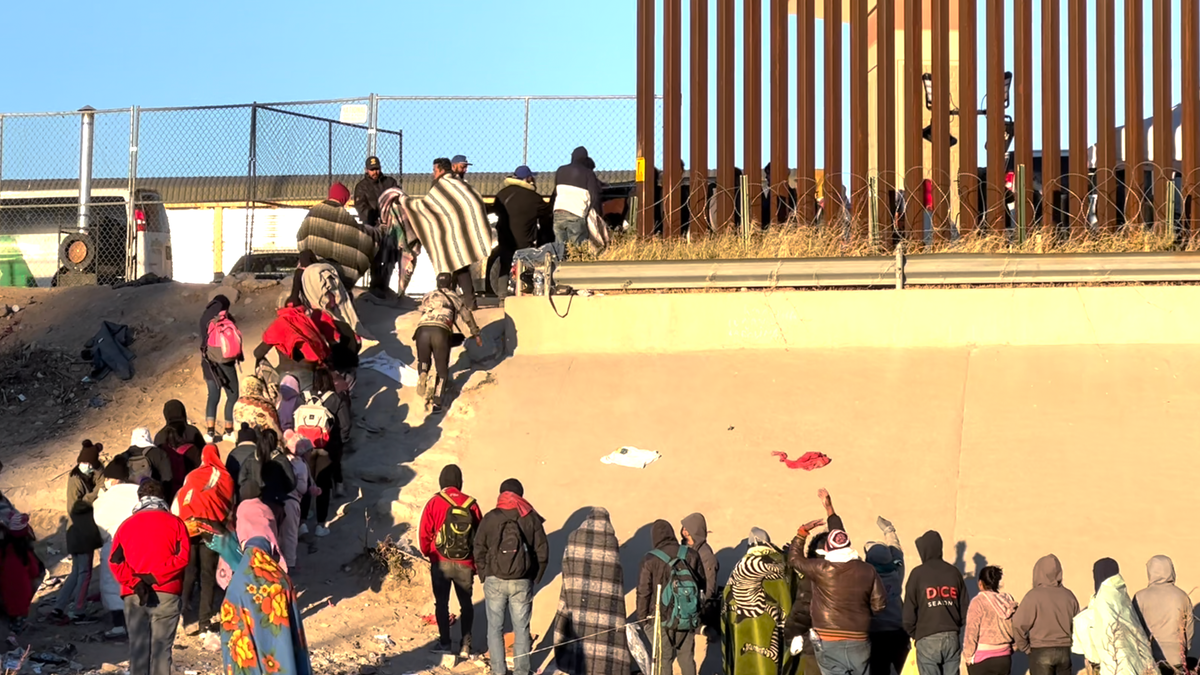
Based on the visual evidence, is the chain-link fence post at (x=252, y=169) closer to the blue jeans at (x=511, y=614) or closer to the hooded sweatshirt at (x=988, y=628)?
the blue jeans at (x=511, y=614)

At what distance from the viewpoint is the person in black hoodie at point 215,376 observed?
14945mm

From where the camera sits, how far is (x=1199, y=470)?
13125 millimetres

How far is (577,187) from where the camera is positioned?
1769cm

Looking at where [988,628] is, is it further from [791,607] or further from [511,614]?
[511,614]

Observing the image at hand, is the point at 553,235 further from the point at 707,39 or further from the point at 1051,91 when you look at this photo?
the point at 1051,91

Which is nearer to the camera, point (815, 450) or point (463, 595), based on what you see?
point (463, 595)

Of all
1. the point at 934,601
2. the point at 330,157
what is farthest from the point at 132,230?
the point at 934,601

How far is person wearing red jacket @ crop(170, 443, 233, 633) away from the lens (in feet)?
37.2

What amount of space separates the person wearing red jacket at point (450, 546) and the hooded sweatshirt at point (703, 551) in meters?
1.66

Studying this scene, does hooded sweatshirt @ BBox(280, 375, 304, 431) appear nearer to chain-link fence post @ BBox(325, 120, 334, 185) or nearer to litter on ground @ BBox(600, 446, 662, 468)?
litter on ground @ BBox(600, 446, 662, 468)

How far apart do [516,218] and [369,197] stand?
1718 mm

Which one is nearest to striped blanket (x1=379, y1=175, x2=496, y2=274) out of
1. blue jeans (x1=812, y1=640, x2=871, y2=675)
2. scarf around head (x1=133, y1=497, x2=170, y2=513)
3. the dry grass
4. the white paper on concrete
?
the dry grass

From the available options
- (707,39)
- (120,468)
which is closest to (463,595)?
(120,468)

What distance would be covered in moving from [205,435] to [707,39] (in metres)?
7.49
